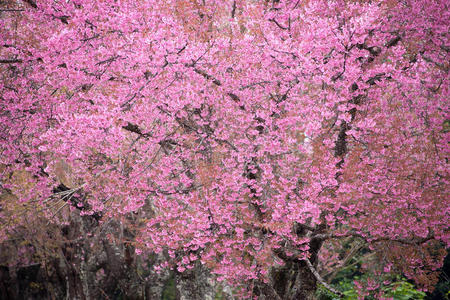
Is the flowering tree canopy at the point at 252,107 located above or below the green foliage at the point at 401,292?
above

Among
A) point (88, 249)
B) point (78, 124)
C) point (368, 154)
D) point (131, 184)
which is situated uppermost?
point (368, 154)

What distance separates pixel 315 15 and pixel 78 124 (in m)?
4.55

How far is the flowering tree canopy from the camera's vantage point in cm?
557

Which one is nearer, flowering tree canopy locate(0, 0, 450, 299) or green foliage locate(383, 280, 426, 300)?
flowering tree canopy locate(0, 0, 450, 299)

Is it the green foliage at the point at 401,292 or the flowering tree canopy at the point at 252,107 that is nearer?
the flowering tree canopy at the point at 252,107

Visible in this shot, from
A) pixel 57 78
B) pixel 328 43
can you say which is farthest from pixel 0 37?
pixel 328 43

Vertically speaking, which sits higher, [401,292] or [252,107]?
[252,107]

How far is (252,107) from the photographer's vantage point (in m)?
6.73

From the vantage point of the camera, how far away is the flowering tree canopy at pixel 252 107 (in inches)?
219

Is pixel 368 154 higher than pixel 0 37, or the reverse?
pixel 0 37

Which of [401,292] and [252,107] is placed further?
[401,292]

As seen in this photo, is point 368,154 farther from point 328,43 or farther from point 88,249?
point 88,249

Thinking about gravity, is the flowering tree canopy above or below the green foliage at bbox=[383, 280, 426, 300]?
above

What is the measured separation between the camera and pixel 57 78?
6309 millimetres
